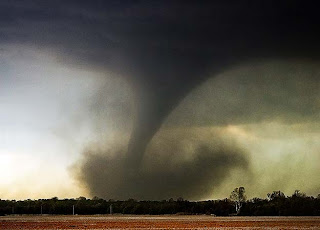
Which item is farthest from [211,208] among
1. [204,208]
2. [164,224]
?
[164,224]

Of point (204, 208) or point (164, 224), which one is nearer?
point (164, 224)

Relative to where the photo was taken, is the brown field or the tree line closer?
the brown field

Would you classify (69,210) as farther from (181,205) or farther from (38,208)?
(181,205)

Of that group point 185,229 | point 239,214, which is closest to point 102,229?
point 185,229

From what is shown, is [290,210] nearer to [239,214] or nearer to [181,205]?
[239,214]

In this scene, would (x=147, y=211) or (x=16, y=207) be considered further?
(x=16, y=207)

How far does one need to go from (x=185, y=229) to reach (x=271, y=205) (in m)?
60.5

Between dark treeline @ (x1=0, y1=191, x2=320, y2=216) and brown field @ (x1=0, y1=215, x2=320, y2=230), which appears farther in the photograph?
dark treeline @ (x1=0, y1=191, x2=320, y2=216)

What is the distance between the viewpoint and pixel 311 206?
115m

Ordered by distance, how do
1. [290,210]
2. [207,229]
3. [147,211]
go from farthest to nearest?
[147,211]
[290,210]
[207,229]

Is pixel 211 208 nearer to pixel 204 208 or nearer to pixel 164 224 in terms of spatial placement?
pixel 204 208

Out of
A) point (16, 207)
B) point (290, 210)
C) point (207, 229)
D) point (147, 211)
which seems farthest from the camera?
point (16, 207)

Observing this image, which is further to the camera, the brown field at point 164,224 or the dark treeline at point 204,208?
the dark treeline at point 204,208

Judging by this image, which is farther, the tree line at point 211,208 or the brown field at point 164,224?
the tree line at point 211,208
